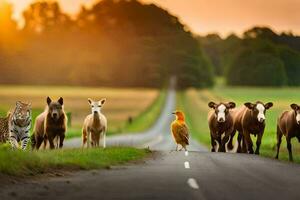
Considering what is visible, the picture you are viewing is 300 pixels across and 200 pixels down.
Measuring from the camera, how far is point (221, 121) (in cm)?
4100

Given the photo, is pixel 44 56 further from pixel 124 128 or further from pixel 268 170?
pixel 268 170

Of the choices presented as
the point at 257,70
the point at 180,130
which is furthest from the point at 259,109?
the point at 257,70

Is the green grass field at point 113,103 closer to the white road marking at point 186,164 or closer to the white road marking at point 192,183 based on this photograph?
the white road marking at point 186,164

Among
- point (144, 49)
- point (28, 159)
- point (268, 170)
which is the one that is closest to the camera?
point (28, 159)

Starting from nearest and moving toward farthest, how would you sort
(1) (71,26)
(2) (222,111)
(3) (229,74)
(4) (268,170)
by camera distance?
(4) (268,170), (2) (222,111), (3) (229,74), (1) (71,26)

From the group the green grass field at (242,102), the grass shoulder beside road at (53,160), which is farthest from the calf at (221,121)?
the green grass field at (242,102)

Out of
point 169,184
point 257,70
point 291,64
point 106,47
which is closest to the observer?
point 169,184

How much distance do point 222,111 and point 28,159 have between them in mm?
20590

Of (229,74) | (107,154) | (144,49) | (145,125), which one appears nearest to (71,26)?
(144,49)

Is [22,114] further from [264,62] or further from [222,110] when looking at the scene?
[264,62]

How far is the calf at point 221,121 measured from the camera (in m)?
40.9

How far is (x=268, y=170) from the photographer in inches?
979

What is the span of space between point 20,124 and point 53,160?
454 cm

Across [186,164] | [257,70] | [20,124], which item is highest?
[257,70]
